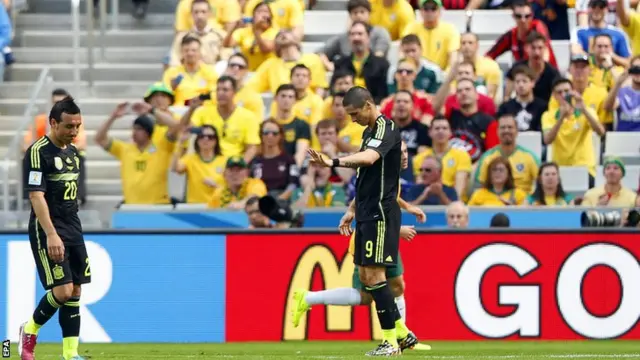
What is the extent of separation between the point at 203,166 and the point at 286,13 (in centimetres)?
319

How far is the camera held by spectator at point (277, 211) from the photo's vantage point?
14.7 m

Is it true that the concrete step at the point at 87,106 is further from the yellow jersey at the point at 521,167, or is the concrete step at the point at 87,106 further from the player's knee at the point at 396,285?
the player's knee at the point at 396,285

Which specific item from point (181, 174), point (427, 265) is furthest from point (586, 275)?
point (181, 174)

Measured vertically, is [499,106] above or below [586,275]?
above

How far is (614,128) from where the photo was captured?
17.2m

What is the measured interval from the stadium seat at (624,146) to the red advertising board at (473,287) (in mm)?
2911

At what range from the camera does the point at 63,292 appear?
1070 centimetres

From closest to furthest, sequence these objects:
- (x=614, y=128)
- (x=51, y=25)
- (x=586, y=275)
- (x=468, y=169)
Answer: (x=586, y=275), (x=468, y=169), (x=614, y=128), (x=51, y=25)

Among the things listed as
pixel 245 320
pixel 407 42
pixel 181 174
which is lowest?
pixel 245 320

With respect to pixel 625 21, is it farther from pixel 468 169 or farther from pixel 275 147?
pixel 275 147

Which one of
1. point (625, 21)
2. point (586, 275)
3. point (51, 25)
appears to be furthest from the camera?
point (51, 25)

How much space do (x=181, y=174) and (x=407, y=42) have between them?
3050 millimetres

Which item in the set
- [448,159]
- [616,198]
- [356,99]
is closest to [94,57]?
[448,159]

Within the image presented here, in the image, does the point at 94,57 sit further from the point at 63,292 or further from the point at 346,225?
the point at 63,292
